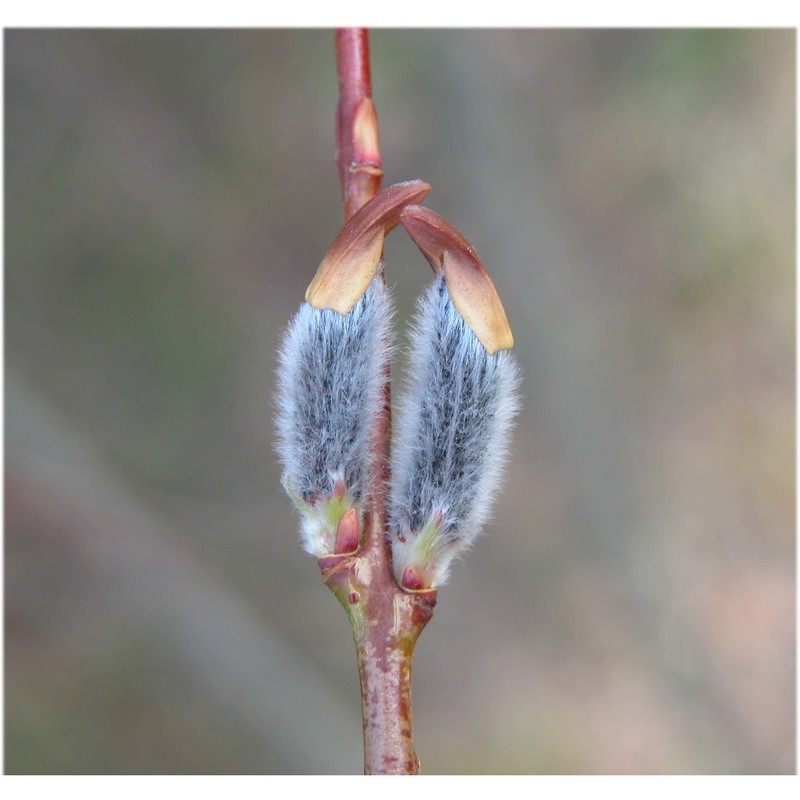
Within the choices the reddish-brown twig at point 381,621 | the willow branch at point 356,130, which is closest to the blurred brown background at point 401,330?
the willow branch at point 356,130

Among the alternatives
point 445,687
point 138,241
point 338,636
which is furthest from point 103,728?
point 138,241

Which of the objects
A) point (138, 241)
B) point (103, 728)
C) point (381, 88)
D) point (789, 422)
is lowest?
point (103, 728)

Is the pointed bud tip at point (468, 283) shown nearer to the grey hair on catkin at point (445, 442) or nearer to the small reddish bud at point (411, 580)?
the grey hair on catkin at point (445, 442)

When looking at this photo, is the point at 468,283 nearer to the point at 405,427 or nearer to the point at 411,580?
the point at 405,427

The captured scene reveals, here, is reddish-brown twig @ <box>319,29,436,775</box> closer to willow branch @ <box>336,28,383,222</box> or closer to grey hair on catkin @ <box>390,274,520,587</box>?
grey hair on catkin @ <box>390,274,520,587</box>

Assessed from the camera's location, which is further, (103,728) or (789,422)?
(789,422)

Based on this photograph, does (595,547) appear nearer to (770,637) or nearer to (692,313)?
(770,637)

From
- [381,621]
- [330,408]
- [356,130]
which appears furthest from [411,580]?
[356,130]

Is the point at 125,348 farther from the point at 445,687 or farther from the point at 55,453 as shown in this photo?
the point at 445,687

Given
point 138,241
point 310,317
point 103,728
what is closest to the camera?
point 310,317

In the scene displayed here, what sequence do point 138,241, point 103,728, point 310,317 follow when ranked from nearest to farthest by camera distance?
point 310,317
point 103,728
point 138,241

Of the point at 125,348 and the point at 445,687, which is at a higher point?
the point at 125,348
